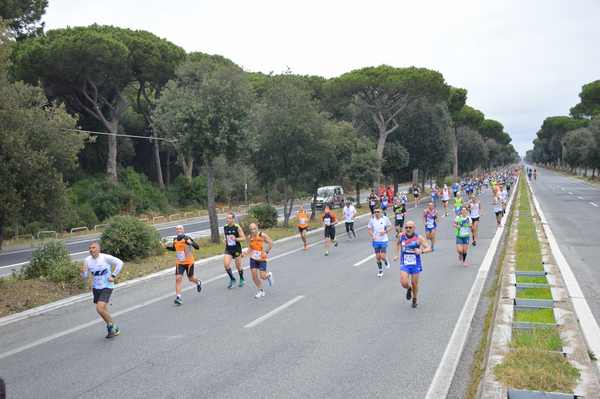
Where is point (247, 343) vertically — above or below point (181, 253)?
below

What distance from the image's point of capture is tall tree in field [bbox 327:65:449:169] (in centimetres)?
4491

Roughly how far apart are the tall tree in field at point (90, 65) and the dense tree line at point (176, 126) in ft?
0.28

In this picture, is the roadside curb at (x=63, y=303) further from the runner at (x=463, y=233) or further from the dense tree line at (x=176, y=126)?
the runner at (x=463, y=233)

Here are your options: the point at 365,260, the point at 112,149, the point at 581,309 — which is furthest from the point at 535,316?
the point at 112,149

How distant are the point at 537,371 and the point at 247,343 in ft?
13.2

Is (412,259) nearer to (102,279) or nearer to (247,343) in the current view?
(247,343)

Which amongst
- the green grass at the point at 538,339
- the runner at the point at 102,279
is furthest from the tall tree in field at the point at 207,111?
the green grass at the point at 538,339

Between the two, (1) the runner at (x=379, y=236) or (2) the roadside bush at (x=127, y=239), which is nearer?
(1) the runner at (x=379, y=236)

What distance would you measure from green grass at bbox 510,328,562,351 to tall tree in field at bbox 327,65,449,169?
38677mm

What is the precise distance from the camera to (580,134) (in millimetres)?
81062

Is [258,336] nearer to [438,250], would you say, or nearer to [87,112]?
[438,250]

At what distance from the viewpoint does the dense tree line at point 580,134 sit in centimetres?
6306

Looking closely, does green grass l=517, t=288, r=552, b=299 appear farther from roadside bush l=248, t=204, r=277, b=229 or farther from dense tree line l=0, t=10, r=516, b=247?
roadside bush l=248, t=204, r=277, b=229

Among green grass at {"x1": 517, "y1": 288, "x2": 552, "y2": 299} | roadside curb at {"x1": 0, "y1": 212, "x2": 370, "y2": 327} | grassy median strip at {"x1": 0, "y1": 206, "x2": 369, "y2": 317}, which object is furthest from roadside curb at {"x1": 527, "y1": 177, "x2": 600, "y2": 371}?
grassy median strip at {"x1": 0, "y1": 206, "x2": 369, "y2": 317}
